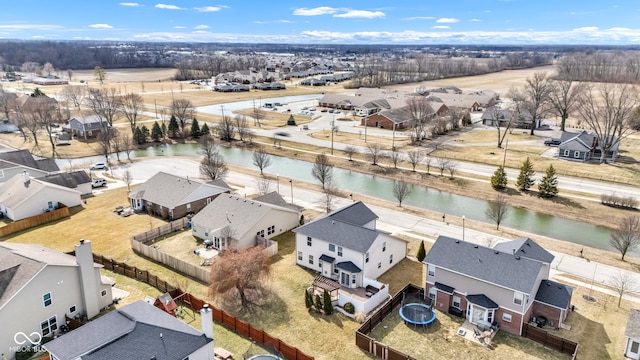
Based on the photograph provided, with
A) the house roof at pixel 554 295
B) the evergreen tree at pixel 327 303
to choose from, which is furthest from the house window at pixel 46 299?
the house roof at pixel 554 295

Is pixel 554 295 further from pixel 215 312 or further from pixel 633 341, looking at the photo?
pixel 215 312

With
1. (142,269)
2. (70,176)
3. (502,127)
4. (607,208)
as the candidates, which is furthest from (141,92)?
(607,208)

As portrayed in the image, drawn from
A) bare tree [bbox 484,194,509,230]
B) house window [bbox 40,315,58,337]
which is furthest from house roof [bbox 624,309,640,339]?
house window [bbox 40,315,58,337]

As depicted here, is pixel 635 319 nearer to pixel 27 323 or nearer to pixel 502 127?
pixel 27 323

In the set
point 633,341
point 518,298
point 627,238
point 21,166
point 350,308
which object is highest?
point 21,166

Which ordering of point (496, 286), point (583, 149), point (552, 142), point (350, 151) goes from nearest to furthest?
1. point (496, 286)
2. point (583, 149)
3. point (350, 151)
4. point (552, 142)

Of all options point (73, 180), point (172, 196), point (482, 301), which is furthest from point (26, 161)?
point (482, 301)

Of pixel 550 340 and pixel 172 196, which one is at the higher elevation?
pixel 172 196
